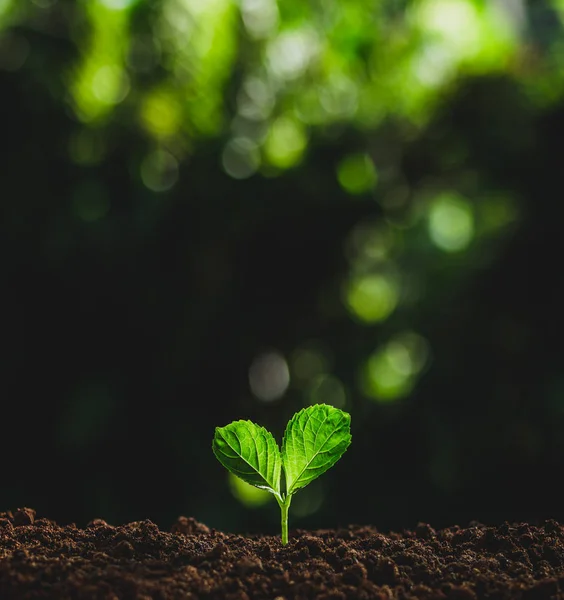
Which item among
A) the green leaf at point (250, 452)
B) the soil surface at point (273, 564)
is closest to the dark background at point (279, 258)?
the soil surface at point (273, 564)

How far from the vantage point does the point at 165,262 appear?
392cm

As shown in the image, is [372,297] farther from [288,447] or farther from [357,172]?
[288,447]

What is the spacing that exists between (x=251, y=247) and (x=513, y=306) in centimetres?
132

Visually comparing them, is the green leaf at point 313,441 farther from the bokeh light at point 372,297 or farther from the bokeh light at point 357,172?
the bokeh light at point 357,172

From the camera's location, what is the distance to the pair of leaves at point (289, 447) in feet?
3.56

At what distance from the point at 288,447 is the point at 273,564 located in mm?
191

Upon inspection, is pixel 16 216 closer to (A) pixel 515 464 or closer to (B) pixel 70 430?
(B) pixel 70 430

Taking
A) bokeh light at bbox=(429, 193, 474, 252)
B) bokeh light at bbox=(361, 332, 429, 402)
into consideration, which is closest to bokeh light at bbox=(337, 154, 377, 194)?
bokeh light at bbox=(429, 193, 474, 252)

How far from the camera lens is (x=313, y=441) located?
1097 millimetres

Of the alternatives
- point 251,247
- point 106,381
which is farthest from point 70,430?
point 251,247

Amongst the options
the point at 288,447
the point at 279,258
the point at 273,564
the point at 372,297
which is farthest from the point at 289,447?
the point at 372,297

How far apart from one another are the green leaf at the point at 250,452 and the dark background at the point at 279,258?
8.75ft

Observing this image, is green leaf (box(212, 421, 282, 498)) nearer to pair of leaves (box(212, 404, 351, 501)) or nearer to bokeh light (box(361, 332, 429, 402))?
pair of leaves (box(212, 404, 351, 501))

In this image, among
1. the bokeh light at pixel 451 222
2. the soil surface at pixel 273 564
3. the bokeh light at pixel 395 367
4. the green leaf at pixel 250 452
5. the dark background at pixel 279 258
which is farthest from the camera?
the bokeh light at pixel 451 222
